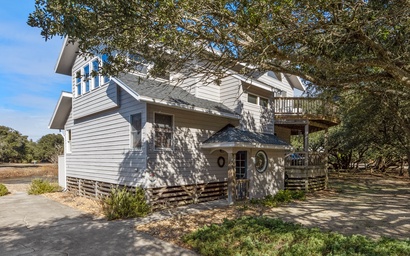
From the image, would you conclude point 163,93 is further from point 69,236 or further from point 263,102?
point 263,102

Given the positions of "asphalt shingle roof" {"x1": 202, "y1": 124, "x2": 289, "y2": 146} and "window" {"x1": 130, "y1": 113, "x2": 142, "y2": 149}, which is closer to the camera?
"window" {"x1": 130, "y1": 113, "x2": 142, "y2": 149}

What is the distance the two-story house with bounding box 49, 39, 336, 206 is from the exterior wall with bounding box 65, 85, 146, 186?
37mm

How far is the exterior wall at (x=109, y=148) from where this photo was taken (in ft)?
32.2

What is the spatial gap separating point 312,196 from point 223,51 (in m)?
9.45

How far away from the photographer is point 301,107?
14234mm

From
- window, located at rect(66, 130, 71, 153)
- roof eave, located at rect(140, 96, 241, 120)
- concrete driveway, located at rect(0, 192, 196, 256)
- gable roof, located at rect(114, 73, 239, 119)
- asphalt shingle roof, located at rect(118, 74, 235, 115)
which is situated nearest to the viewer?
concrete driveway, located at rect(0, 192, 196, 256)

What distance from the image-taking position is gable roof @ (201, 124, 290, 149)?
34.3 ft

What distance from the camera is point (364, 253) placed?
14.9 ft

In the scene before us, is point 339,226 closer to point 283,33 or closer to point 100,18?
point 283,33

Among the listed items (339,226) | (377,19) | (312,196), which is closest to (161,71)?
(377,19)

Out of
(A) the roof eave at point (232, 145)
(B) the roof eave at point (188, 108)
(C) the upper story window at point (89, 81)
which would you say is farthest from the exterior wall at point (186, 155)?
(C) the upper story window at point (89, 81)

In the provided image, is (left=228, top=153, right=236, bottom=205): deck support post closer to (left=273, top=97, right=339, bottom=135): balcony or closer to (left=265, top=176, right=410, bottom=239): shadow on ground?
(left=265, top=176, right=410, bottom=239): shadow on ground

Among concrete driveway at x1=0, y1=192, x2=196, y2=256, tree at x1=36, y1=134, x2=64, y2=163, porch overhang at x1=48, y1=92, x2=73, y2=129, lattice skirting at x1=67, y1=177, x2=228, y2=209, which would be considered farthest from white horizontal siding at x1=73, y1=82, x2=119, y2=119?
tree at x1=36, y1=134, x2=64, y2=163

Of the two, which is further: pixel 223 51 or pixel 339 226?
pixel 339 226
